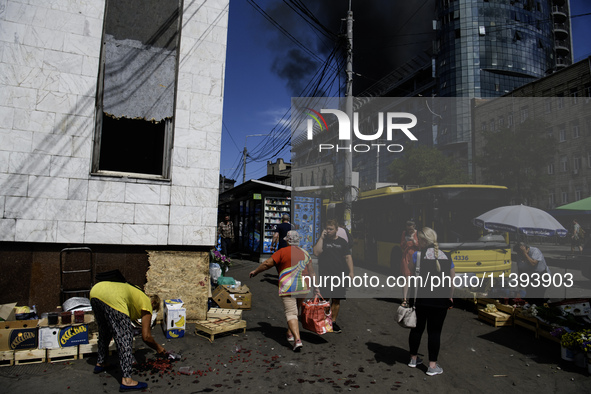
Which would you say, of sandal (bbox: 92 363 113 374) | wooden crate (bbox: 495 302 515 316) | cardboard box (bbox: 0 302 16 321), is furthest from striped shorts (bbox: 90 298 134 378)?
wooden crate (bbox: 495 302 515 316)

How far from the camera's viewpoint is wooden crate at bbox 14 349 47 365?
16.2 feet

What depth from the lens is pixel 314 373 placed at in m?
4.96

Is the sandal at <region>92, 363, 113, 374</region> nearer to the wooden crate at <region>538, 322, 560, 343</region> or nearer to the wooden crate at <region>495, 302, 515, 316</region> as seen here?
the wooden crate at <region>538, 322, 560, 343</region>

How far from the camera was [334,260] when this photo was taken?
7090 mm

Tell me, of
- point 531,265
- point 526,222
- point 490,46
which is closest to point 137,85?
point 526,222

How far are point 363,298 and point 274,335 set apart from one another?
4.15m

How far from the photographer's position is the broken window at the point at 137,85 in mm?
6957

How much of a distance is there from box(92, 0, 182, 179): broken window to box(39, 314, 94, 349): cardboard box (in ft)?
9.22

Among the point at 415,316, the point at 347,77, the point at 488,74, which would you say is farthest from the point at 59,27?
the point at 488,74

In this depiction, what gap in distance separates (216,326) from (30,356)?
2591 millimetres

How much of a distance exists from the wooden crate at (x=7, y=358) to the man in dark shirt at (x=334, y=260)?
4728mm

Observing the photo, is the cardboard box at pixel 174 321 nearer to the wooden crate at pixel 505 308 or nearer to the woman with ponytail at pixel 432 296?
the woman with ponytail at pixel 432 296

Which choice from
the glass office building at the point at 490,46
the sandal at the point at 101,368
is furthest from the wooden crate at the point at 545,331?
the glass office building at the point at 490,46

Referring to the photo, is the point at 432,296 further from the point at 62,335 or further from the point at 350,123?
the point at 350,123
